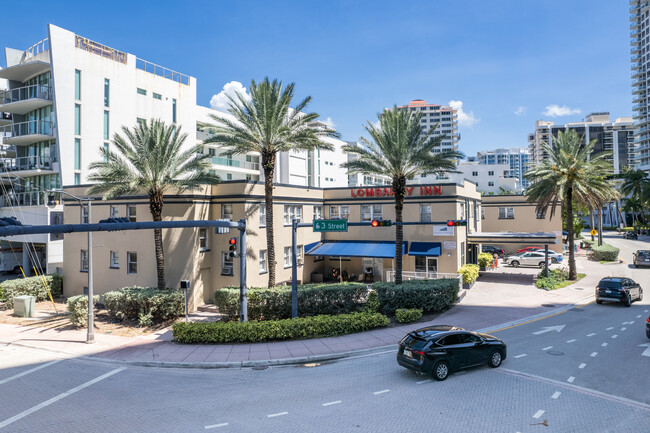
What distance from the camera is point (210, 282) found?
28188mm

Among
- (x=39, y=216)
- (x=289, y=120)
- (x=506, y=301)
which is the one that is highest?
(x=289, y=120)

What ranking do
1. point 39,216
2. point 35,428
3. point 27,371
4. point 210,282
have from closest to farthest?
1. point 35,428
2. point 27,371
3. point 210,282
4. point 39,216

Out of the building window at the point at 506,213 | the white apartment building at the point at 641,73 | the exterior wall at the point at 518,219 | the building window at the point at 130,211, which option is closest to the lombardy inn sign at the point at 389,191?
the building window at the point at 130,211

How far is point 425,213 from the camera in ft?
107

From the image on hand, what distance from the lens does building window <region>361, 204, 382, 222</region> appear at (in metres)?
34.2

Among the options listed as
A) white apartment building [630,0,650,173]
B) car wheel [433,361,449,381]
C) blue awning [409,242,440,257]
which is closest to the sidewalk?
car wheel [433,361,449,381]

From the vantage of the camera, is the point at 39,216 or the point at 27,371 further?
the point at 39,216

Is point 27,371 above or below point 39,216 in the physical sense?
below

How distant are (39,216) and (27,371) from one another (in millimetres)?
25908

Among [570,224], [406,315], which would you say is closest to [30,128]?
[406,315]

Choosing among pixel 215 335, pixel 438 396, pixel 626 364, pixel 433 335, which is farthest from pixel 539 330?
pixel 215 335

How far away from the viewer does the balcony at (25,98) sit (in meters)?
35.2

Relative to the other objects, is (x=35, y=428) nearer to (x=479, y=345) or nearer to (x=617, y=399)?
(x=479, y=345)

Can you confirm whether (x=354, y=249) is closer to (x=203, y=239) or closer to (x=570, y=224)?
(x=203, y=239)
